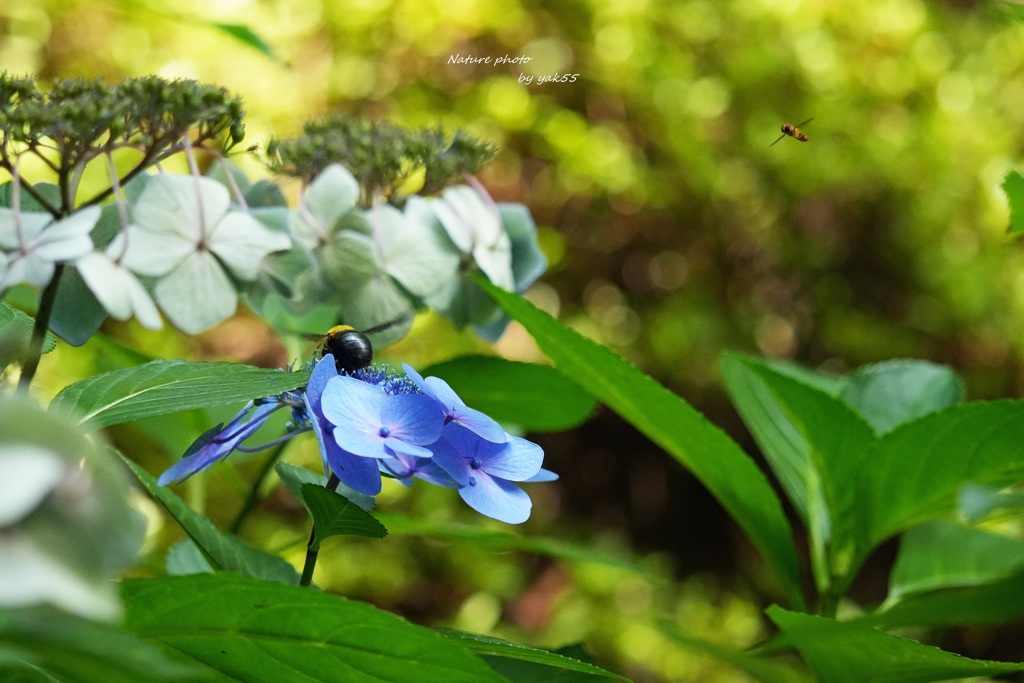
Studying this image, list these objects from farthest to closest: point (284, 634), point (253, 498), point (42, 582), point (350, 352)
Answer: point (253, 498) < point (350, 352) < point (284, 634) < point (42, 582)

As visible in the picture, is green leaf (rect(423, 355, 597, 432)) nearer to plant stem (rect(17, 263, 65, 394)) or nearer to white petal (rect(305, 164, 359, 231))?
white petal (rect(305, 164, 359, 231))

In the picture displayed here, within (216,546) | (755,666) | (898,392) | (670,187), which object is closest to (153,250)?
(216,546)

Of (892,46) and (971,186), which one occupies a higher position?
(892,46)

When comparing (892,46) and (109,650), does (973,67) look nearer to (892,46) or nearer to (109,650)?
(892,46)

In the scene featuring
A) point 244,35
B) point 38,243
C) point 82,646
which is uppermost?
point 244,35

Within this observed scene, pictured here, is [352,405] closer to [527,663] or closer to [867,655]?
[527,663]

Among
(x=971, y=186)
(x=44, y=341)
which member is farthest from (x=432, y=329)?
(x=44, y=341)

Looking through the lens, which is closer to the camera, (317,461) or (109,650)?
(109,650)

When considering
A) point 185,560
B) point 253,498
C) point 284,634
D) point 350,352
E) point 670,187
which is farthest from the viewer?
point 670,187
